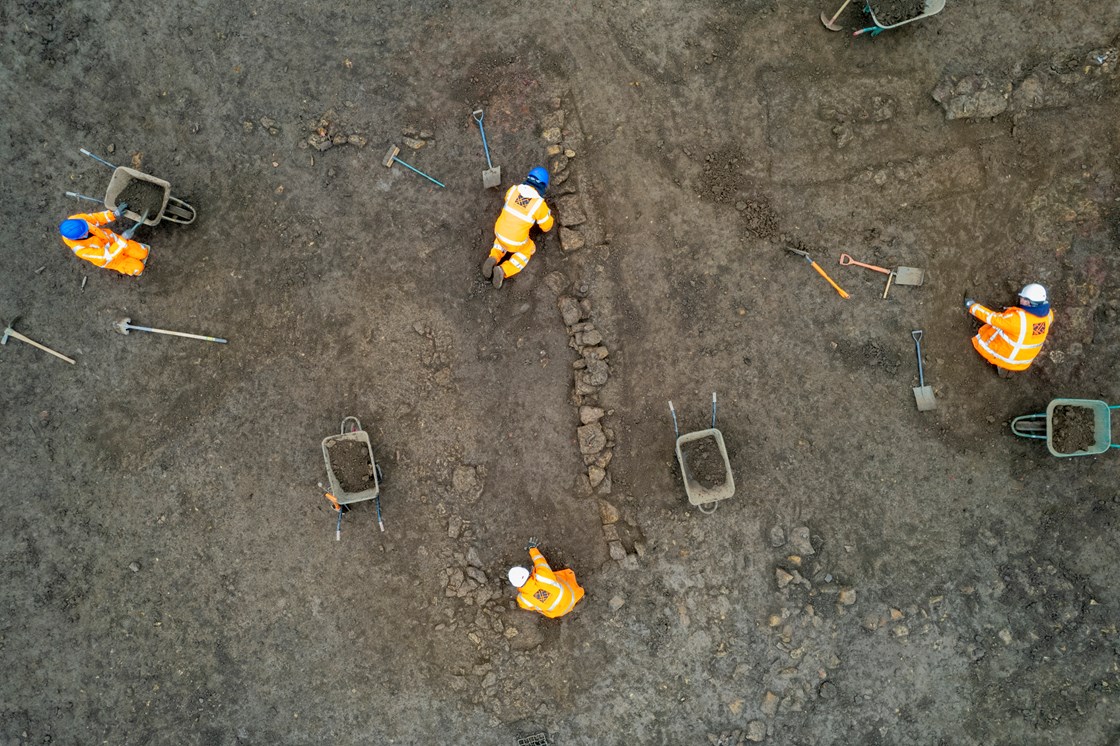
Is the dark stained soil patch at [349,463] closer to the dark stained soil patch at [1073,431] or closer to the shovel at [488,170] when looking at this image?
the shovel at [488,170]

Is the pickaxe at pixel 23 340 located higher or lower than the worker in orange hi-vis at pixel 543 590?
higher

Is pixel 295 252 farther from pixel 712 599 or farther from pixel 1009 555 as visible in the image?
pixel 1009 555

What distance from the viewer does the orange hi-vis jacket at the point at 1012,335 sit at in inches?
253

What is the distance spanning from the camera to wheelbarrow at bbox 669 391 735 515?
6.70 metres

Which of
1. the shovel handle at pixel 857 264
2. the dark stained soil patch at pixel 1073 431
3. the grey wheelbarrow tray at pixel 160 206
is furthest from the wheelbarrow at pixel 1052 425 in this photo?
the grey wheelbarrow tray at pixel 160 206

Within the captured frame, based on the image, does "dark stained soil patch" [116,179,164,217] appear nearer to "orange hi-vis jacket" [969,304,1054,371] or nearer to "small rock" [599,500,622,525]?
"small rock" [599,500,622,525]

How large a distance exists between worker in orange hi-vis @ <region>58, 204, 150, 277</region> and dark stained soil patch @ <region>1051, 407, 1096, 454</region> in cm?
939

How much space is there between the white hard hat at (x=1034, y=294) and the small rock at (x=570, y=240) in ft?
14.2

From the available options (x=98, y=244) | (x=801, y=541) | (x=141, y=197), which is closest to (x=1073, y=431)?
(x=801, y=541)

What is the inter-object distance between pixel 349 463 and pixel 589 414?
8.25 ft

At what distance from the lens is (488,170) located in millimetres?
7047

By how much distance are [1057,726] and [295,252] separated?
924cm

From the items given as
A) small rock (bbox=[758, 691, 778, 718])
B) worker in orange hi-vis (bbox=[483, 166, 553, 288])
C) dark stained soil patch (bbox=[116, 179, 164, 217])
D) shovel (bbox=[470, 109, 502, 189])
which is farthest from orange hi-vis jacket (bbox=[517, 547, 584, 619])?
dark stained soil patch (bbox=[116, 179, 164, 217])

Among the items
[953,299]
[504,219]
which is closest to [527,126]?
[504,219]
